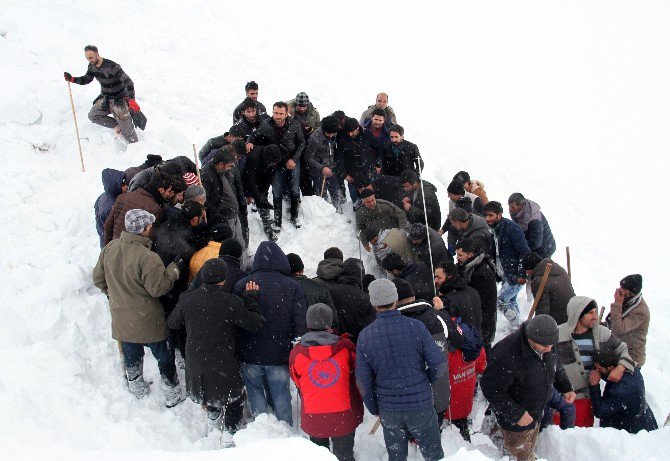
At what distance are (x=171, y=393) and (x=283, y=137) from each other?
4.45m

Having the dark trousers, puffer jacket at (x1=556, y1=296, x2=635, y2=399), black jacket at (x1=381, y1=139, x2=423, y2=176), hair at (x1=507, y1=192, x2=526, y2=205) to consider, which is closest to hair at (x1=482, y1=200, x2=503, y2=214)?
hair at (x1=507, y1=192, x2=526, y2=205)

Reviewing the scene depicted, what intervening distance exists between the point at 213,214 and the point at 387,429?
3638 millimetres

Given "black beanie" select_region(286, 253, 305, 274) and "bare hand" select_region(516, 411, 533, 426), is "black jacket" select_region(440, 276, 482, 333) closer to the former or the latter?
"bare hand" select_region(516, 411, 533, 426)

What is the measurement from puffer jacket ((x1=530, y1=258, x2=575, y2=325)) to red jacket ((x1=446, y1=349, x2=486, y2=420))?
5.36 feet

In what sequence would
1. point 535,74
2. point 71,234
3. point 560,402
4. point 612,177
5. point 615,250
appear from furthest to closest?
point 535,74 < point 612,177 < point 615,250 < point 71,234 < point 560,402

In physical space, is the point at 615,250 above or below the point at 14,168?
below

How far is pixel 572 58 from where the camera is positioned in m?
23.0

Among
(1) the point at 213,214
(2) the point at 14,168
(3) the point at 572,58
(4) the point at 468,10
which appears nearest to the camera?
(1) the point at 213,214

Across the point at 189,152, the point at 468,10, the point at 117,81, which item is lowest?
the point at 189,152

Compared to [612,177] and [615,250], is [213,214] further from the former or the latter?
[612,177]

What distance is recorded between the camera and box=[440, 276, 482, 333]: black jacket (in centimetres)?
611

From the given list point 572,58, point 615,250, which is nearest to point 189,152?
point 615,250

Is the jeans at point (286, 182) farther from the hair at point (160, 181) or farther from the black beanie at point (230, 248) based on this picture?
the black beanie at point (230, 248)

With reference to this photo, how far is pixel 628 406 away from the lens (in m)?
5.65
